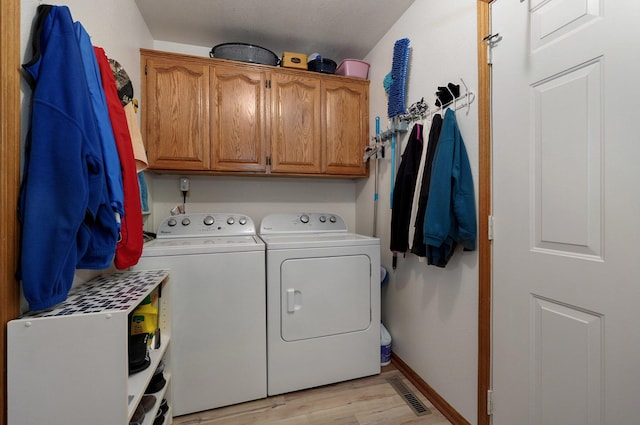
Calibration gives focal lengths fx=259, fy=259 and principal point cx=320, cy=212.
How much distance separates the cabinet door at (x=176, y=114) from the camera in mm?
1866

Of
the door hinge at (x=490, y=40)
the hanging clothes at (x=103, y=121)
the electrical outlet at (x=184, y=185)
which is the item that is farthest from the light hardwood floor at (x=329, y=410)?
the door hinge at (x=490, y=40)

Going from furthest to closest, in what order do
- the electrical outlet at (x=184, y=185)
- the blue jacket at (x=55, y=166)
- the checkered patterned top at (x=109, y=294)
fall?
the electrical outlet at (x=184, y=185)
the checkered patterned top at (x=109, y=294)
the blue jacket at (x=55, y=166)

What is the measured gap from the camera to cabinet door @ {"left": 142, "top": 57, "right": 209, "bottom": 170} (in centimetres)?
187

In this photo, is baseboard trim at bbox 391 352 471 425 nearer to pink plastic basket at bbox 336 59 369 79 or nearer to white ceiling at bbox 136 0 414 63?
pink plastic basket at bbox 336 59 369 79

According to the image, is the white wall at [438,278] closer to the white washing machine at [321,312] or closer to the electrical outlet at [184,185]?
the white washing machine at [321,312]

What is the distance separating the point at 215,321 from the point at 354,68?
2.25 m

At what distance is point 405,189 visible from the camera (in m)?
1.64

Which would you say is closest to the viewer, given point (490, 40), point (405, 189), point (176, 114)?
point (490, 40)

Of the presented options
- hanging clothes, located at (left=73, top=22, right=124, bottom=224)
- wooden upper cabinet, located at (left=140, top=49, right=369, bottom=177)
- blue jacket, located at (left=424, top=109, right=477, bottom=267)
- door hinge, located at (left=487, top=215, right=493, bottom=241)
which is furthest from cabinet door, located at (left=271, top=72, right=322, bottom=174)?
door hinge, located at (left=487, top=215, right=493, bottom=241)

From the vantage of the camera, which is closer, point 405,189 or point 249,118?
point 405,189

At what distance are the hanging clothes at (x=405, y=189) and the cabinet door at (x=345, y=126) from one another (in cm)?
68

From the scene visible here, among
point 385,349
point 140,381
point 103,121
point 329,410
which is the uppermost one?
point 103,121

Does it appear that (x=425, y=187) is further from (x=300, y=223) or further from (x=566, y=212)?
(x=300, y=223)

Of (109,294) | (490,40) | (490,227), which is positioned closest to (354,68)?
(490,40)
